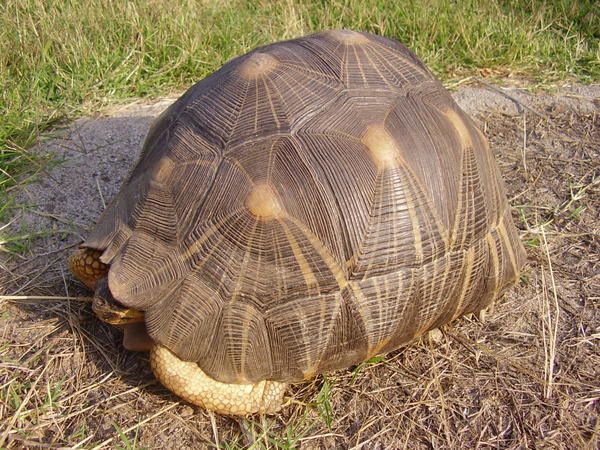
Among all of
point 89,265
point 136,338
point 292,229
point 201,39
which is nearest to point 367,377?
point 292,229

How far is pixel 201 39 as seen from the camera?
4.52 metres

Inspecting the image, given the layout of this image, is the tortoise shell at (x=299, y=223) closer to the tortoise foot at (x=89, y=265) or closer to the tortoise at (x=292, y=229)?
the tortoise at (x=292, y=229)

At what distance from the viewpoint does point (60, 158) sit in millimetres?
3600

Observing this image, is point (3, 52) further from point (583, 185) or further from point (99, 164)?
point (583, 185)

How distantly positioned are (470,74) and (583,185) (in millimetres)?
1499

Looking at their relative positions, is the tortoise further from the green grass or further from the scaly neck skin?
the green grass

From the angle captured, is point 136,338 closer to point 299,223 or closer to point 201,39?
point 299,223

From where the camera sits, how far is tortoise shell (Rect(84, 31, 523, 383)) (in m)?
2.03

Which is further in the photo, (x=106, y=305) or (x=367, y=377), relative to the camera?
(x=367, y=377)

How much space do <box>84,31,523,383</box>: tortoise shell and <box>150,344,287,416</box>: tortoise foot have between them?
74mm

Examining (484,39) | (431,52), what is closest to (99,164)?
(431,52)

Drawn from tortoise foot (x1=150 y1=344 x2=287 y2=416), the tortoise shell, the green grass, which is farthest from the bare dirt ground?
the green grass

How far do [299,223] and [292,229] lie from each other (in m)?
0.03

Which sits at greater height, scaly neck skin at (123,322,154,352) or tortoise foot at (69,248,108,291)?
tortoise foot at (69,248,108,291)
